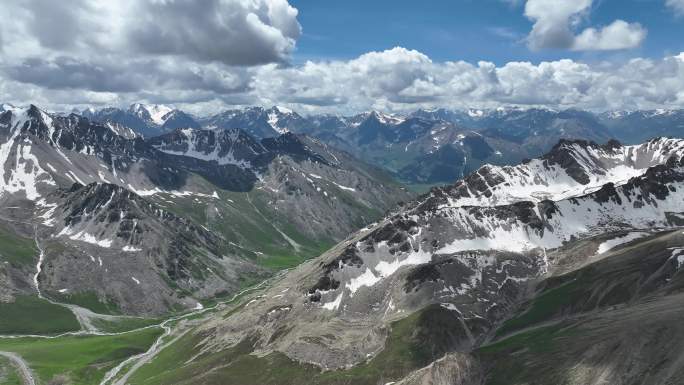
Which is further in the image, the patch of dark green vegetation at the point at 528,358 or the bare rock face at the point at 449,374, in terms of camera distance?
the bare rock face at the point at 449,374

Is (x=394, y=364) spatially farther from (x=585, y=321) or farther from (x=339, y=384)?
(x=585, y=321)

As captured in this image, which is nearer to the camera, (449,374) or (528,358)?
(449,374)

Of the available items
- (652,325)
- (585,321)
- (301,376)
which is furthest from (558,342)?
(301,376)

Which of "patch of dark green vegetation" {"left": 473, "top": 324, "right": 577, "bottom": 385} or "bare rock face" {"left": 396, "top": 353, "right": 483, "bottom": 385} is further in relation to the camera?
"bare rock face" {"left": 396, "top": 353, "right": 483, "bottom": 385}

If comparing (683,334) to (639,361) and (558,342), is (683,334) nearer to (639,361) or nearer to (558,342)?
(639,361)

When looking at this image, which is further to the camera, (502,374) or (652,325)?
(502,374)

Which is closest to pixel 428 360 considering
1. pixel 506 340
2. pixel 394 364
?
pixel 394 364

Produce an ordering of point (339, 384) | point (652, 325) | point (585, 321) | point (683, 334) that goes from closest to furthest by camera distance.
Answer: point (683, 334) → point (652, 325) → point (585, 321) → point (339, 384)

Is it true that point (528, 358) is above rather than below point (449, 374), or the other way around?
below

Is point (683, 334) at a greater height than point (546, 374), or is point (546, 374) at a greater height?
point (683, 334)

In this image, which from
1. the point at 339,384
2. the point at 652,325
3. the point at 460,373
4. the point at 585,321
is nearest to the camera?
the point at 652,325
